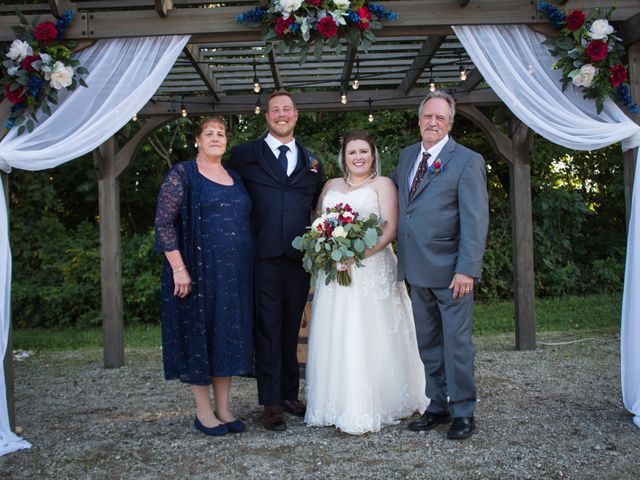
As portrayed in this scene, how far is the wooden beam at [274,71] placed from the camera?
19.7 ft

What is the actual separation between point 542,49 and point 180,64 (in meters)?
3.31

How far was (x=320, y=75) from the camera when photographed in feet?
22.6

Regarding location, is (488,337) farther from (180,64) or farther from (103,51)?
(103,51)

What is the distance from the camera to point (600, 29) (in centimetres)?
431

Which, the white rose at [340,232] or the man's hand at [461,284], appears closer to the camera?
the man's hand at [461,284]

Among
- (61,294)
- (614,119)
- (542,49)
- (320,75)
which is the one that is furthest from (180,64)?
(61,294)

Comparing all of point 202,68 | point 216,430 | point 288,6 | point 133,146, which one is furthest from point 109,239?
point 288,6

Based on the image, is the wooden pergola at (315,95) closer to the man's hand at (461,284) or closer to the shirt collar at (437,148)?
the shirt collar at (437,148)

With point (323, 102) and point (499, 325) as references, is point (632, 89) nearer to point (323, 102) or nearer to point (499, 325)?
point (323, 102)

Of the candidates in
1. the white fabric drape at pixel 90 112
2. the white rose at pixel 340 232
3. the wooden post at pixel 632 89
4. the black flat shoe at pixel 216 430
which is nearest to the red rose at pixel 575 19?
the wooden post at pixel 632 89

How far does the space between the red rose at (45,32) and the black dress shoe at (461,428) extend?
3.44 metres

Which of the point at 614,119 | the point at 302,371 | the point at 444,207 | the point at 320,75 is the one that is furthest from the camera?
the point at 320,75

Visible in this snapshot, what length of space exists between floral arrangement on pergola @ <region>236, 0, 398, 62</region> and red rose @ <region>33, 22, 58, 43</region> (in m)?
1.16

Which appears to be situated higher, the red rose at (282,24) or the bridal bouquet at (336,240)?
the red rose at (282,24)
